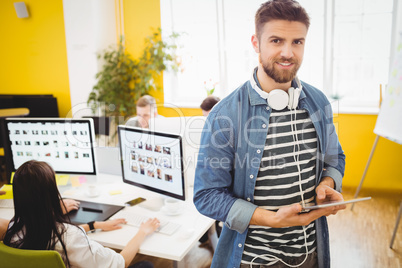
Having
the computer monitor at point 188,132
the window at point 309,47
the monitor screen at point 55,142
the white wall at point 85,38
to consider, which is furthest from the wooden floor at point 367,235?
the white wall at point 85,38

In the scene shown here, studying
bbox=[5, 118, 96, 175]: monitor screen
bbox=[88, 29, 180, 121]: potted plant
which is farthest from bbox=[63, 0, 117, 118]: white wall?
bbox=[5, 118, 96, 175]: monitor screen

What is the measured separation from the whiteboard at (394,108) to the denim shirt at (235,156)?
200 centimetres

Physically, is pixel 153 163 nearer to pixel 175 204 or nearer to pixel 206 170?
pixel 175 204

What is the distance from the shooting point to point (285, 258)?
3.72 feet

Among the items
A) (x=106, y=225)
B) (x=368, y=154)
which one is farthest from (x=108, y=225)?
(x=368, y=154)

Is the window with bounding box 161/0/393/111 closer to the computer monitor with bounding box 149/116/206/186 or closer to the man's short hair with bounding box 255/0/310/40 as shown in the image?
the computer monitor with bounding box 149/116/206/186

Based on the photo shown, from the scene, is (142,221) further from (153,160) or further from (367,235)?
(367,235)

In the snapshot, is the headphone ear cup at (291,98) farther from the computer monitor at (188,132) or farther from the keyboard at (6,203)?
the keyboard at (6,203)

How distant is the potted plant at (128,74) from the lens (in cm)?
462

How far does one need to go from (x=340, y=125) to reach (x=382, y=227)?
1.28 m

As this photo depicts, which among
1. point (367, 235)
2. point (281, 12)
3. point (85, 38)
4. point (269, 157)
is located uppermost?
point (85, 38)

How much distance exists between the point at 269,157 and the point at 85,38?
427 centimetres

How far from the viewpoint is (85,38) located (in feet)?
15.3

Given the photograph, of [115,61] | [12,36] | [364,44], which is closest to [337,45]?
[364,44]
